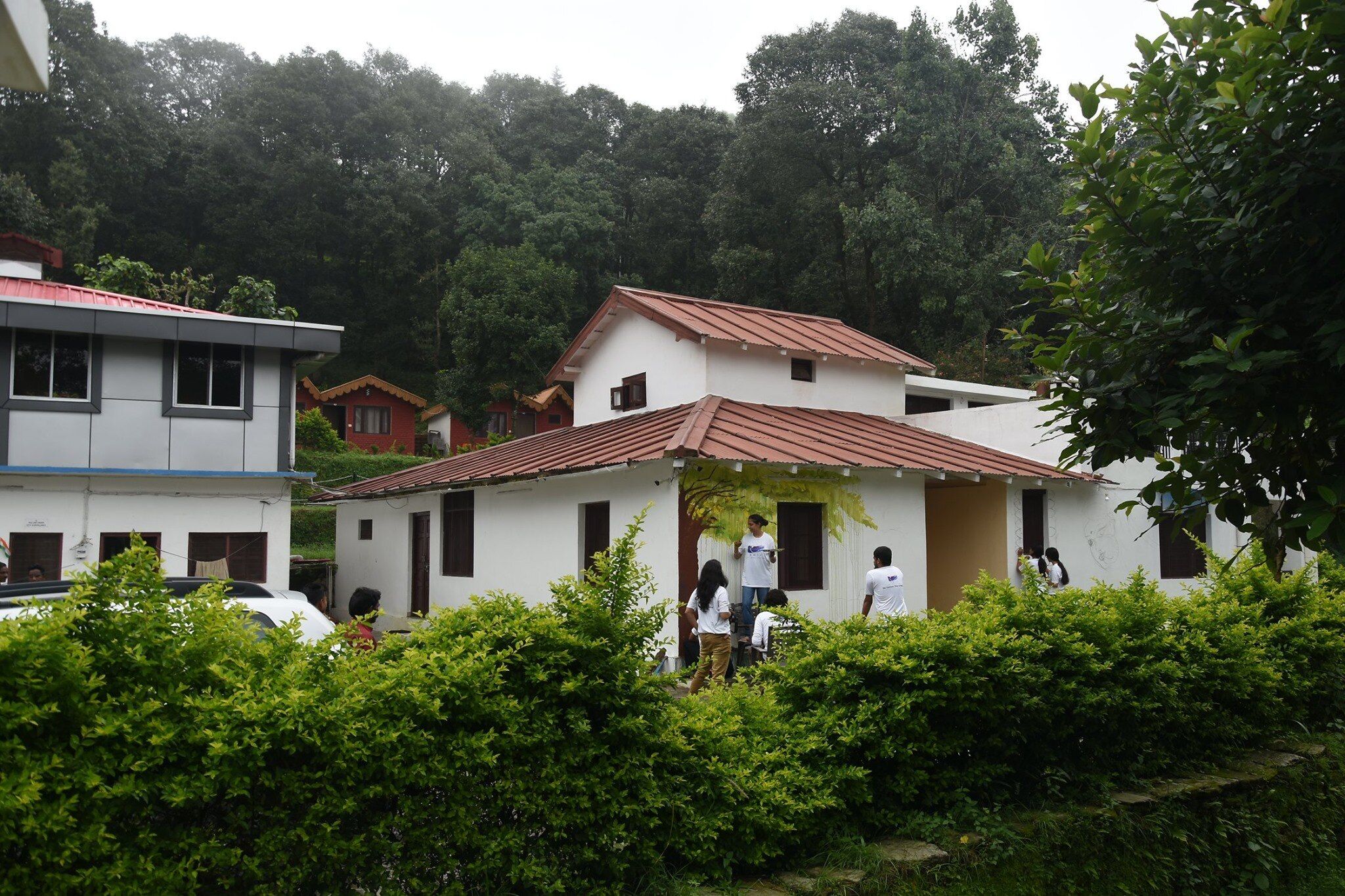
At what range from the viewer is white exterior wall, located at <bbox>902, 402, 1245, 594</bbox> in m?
17.4

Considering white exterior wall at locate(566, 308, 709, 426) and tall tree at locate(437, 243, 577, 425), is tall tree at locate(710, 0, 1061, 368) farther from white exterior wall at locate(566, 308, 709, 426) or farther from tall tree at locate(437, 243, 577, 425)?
white exterior wall at locate(566, 308, 709, 426)

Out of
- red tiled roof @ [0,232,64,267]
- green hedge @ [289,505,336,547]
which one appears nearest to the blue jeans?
red tiled roof @ [0,232,64,267]

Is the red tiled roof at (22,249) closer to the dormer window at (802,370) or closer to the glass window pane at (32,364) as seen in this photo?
the glass window pane at (32,364)

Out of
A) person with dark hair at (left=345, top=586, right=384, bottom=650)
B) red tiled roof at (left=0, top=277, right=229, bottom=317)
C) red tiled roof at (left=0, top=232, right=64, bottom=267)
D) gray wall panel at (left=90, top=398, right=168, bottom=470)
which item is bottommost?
person with dark hair at (left=345, top=586, right=384, bottom=650)

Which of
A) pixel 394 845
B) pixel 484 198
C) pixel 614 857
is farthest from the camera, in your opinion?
pixel 484 198

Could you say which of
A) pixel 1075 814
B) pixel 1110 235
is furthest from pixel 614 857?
pixel 1110 235

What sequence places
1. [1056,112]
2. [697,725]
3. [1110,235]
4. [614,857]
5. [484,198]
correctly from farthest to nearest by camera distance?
1. [484,198]
2. [1056,112]
3. [1110,235]
4. [697,725]
5. [614,857]

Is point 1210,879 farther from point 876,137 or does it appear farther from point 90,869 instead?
point 876,137

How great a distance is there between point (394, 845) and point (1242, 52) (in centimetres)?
516

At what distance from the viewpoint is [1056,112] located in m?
37.2

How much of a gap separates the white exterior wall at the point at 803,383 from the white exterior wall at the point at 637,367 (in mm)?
413

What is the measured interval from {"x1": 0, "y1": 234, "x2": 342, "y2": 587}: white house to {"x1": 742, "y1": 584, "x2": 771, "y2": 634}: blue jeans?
914 cm

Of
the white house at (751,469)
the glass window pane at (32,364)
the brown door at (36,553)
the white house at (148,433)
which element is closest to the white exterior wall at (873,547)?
the white house at (751,469)

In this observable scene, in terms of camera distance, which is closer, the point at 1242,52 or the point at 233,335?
the point at 1242,52
